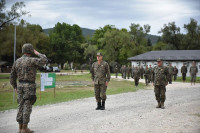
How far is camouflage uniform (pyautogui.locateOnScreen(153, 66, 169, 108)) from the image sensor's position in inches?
435

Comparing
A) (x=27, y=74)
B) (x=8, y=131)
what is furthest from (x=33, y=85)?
(x=8, y=131)

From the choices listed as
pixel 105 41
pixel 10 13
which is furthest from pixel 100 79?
pixel 105 41

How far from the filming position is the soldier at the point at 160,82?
36.2 feet

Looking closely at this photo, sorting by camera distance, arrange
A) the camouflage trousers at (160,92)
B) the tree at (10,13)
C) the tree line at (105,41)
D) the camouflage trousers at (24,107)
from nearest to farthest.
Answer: the camouflage trousers at (24,107), the camouflage trousers at (160,92), the tree at (10,13), the tree line at (105,41)

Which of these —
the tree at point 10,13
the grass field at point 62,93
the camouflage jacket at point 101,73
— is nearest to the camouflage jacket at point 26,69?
the camouflage jacket at point 101,73

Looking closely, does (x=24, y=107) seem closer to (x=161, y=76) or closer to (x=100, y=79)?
(x=100, y=79)

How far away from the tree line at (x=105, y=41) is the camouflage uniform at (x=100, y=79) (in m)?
44.5

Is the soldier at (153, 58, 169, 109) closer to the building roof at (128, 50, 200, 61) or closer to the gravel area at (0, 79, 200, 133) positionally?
the gravel area at (0, 79, 200, 133)

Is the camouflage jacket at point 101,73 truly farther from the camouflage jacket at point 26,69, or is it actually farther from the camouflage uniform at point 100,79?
the camouflage jacket at point 26,69

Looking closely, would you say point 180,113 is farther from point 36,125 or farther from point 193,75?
point 193,75

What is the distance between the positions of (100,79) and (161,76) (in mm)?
2683

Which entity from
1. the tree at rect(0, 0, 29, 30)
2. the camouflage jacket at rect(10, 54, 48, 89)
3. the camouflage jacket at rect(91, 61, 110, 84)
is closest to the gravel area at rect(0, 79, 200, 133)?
the camouflage jacket at rect(91, 61, 110, 84)

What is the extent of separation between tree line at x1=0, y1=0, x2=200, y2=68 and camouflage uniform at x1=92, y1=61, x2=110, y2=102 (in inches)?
1752

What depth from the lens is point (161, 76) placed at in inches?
439
